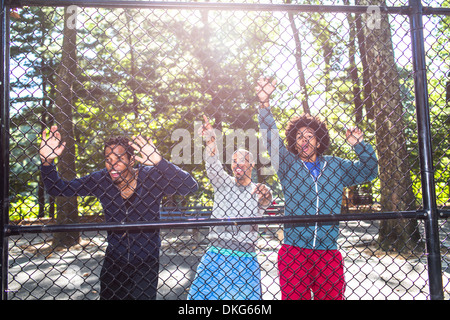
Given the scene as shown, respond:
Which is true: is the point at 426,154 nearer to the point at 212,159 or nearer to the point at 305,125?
the point at 305,125

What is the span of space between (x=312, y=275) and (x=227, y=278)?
0.64 m

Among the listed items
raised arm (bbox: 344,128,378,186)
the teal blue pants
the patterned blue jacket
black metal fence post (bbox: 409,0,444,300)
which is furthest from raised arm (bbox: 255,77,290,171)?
black metal fence post (bbox: 409,0,444,300)

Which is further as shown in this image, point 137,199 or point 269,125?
point 137,199

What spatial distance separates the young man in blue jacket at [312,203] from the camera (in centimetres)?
227

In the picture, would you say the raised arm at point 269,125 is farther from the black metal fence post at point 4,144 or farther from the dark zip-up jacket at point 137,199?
the black metal fence post at point 4,144

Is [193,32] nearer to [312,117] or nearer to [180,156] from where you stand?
[180,156]

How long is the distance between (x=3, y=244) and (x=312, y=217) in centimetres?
177

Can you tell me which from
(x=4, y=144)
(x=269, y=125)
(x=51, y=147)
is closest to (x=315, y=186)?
(x=269, y=125)

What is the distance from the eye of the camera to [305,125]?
2.44 meters

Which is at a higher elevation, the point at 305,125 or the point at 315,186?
the point at 305,125

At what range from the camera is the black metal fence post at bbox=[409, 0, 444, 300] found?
1.83 m

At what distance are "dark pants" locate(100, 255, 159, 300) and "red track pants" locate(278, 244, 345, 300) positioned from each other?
0.99 meters

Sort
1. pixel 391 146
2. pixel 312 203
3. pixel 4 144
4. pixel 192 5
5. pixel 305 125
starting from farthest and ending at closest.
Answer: pixel 391 146 → pixel 305 125 → pixel 312 203 → pixel 192 5 → pixel 4 144

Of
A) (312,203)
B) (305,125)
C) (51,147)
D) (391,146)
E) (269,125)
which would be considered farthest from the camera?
(391,146)
